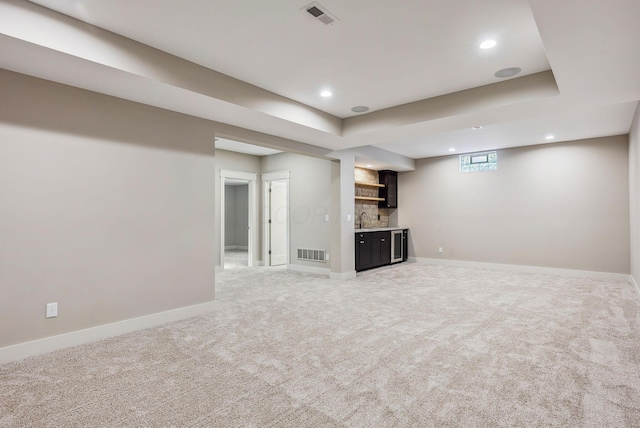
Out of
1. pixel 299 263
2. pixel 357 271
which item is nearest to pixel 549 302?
pixel 357 271

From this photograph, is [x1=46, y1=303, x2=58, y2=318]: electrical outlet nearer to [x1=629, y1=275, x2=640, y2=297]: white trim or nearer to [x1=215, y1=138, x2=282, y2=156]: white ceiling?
[x1=215, y1=138, x2=282, y2=156]: white ceiling

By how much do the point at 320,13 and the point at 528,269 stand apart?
280 inches

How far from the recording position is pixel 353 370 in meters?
2.69

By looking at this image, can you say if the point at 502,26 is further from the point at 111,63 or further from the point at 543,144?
the point at 543,144

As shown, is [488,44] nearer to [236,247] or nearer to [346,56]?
[346,56]

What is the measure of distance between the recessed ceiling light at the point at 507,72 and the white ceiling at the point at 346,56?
3.0 inches

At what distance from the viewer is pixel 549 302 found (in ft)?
15.6

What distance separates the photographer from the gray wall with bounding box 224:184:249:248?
12539mm

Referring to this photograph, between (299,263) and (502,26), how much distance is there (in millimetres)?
5921

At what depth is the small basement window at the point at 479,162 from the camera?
7.87m

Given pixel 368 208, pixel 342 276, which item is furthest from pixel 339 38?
pixel 368 208

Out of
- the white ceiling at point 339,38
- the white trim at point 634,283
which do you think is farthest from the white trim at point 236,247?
the white trim at point 634,283

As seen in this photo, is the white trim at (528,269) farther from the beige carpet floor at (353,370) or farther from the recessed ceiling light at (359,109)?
the recessed ceiling light at (359,109)

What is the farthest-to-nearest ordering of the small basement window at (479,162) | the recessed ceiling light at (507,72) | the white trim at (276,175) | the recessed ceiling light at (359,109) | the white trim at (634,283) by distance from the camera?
the white trim at (276,175), the small basement window at (479,162), the white trim at (634,283), the recessed ceiling light at (359,109), the recessed ceiling light at (507,72)
